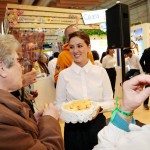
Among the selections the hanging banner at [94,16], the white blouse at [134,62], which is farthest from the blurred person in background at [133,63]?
the hanging banner at [94,16]

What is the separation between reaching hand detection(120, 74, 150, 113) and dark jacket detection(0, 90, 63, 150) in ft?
1.40

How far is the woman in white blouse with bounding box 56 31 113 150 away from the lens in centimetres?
187

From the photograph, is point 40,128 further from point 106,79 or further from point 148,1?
point 148,1

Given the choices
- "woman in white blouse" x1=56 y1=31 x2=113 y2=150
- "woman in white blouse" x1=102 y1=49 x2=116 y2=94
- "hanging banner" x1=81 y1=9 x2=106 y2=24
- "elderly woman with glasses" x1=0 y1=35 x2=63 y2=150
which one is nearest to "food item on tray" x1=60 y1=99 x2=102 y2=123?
"woman in white blouse" x1=56 y1=31 x2=113 y2=150

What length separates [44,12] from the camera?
804cm

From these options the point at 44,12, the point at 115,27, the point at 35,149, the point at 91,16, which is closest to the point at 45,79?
the point at 115,27

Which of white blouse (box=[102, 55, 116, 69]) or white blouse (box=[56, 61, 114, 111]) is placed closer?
white blouse (box=[56, 61, 114, 111])

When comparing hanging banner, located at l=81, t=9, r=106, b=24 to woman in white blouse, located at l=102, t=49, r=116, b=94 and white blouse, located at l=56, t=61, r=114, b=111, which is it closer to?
woman in white blouse, located at l=102, t=49, r=116, b=94

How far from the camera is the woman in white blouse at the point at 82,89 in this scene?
1.87m

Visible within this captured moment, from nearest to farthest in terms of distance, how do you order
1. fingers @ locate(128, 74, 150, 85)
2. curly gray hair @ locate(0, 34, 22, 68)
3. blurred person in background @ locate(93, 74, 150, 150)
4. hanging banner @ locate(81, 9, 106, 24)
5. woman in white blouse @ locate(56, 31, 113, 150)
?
blurred person in background @ locate(93, 74, 150, 150), fingers @ locate(128, 74, 150, 85), curly gray hair @ locate(0, 34, 22, 68), woman in white blouse @ locate(56, 31, 113, 150), hanging banner @ locate(81, 9, 106, 24)

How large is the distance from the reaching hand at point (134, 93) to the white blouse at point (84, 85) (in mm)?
1009

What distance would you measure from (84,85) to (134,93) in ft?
3.50

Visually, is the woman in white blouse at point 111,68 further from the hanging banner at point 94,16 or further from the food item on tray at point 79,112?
the food item on tray at point 79,112

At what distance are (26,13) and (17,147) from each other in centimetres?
717
